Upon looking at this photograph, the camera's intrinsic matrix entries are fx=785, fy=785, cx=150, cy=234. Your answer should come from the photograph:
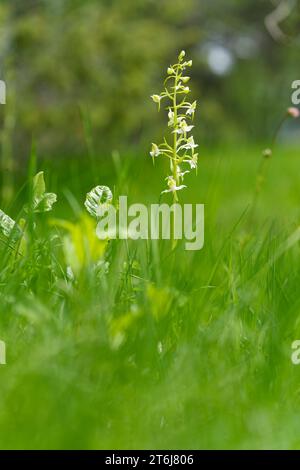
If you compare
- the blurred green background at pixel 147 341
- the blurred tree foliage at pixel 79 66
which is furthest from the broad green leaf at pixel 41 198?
the blurred tree foliage at pixel 79 66

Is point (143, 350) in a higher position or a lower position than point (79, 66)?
lower

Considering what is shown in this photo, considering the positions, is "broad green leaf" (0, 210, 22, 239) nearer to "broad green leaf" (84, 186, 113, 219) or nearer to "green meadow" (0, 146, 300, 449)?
"green meadow" (0, 146, 300, 449)

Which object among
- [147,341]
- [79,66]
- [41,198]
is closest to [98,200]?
[41,198]

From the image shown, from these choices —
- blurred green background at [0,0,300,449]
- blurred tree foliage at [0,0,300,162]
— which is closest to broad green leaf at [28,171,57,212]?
blurred green background at [0,0,300,449]

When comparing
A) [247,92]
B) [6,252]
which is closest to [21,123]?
[6,252]

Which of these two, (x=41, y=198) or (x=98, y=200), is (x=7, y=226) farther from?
(x=98, y=200)

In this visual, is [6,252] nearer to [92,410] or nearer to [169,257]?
[169,257]

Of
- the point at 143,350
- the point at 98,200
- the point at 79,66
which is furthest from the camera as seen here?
the point at 79,66

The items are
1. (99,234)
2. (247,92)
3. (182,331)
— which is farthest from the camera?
(247,92)

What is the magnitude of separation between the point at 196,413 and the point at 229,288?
495 mm
